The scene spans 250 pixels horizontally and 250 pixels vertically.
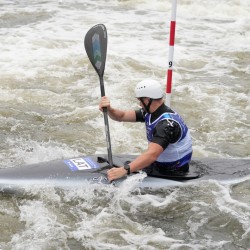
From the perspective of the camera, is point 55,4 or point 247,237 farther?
point 55,4

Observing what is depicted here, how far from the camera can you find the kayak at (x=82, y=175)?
4500mm

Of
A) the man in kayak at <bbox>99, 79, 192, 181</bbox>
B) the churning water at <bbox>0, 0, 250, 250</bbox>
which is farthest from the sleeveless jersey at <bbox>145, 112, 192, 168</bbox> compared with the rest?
the churning water at <bbox>0, 0, 250, 250</bbox>

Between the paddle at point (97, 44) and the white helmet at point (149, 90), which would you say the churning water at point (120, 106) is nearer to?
the white helmet at point (149, 90)

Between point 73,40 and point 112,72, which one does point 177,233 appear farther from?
point 73,40

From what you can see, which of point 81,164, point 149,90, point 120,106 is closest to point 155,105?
point 149,90

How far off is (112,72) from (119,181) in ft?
13.7

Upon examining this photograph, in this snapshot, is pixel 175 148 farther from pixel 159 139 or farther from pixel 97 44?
pixel 97 44

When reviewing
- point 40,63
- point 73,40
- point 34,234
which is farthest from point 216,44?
point 34,234

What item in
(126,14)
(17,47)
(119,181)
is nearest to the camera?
(119,181)

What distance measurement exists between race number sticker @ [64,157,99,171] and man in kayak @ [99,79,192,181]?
29cm

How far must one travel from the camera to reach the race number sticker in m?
4.61

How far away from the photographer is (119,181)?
4477mm

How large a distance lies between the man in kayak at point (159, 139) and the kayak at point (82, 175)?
0.10 meters

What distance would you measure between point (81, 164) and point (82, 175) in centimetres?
16
